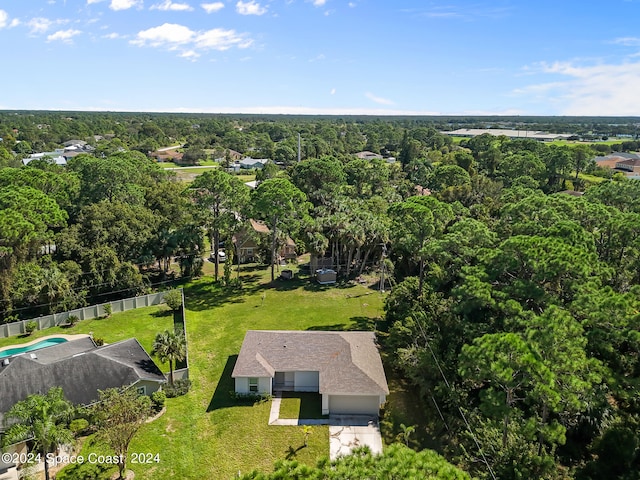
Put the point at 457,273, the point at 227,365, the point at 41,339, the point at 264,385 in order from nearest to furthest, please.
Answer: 1. the point at 264,385
2. the point at 457,273
3. the point at 227,365
4. the point at 41,339

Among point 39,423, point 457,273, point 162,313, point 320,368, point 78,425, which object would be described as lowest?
point 162,313

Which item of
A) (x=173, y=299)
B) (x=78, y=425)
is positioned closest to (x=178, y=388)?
(x=78, y=425)

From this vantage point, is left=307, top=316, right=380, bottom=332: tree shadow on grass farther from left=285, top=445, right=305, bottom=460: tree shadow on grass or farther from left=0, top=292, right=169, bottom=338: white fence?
left=0, top=292, right=169, bottom=338: white fence

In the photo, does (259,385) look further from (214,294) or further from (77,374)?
(214,294)

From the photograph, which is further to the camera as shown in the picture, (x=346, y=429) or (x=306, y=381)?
(x=306, y=381)

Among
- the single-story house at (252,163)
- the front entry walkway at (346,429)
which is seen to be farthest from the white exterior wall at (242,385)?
the single-story house at (252,163)

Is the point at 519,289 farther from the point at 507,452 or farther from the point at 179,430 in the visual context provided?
the point at 179,430
